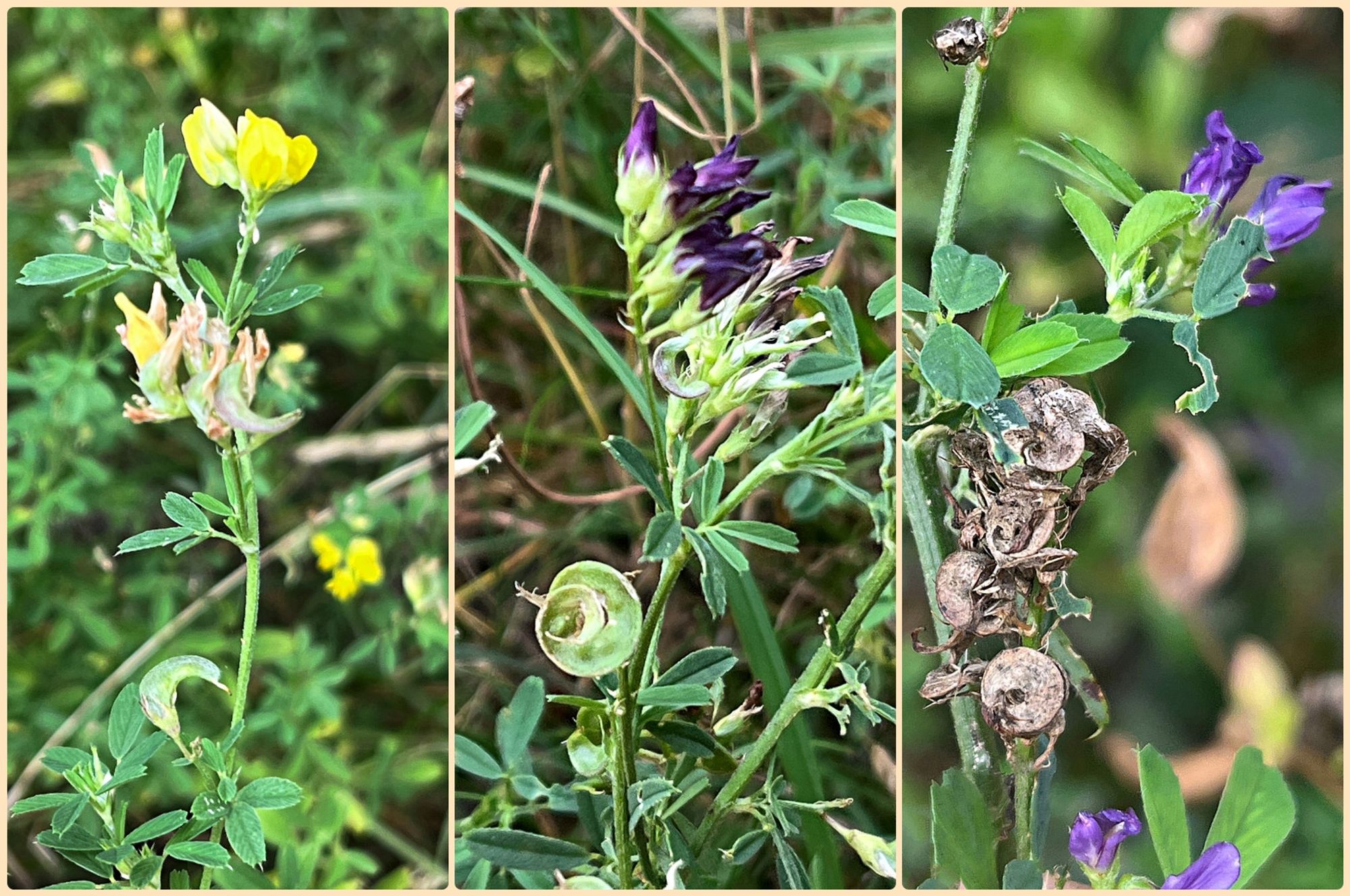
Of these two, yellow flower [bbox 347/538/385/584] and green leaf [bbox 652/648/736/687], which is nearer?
green leaf [bbox 652/648/736/687]

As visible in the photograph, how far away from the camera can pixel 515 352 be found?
81 cm

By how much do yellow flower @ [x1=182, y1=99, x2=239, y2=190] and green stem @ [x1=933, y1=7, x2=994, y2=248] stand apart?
441 millimetres

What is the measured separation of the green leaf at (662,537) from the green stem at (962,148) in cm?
25

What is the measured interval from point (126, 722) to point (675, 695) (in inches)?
14.4

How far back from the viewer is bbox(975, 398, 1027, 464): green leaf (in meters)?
0.65

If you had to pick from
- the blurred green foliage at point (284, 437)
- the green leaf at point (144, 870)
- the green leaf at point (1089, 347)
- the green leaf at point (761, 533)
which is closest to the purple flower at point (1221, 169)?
the green leaf at point (1089, 347)

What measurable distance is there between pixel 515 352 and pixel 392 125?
0.82m

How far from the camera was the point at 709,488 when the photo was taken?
2.21 ft

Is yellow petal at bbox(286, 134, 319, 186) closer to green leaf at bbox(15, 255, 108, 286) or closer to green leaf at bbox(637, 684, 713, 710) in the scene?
green leaf at bbox(15, 255, 108, 286)

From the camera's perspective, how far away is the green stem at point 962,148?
2.29 ft

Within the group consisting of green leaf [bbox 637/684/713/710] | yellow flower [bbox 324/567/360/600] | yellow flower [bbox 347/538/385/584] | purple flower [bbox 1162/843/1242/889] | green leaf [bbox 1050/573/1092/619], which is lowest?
purple flower [bbox 1162/843/1242/889]

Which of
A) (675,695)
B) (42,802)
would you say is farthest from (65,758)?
(675,695)

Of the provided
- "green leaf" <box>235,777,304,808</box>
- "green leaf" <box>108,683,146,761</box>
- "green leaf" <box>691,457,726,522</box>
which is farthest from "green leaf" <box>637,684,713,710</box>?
"green leaf" <box>108,683,146,761</box>

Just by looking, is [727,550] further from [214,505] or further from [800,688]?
[214,505]
